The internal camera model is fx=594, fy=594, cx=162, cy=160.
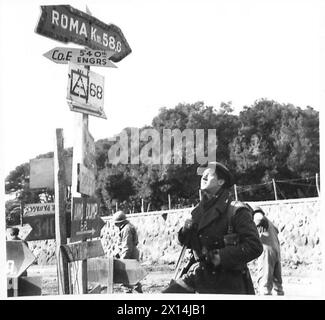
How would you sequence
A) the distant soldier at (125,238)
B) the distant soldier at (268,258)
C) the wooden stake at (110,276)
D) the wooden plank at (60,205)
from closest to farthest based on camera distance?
the wooden plank at (60,205)
the wooden stake at (110,276)
the distant soldier at (268,258)
the distant soldier at (125,238)

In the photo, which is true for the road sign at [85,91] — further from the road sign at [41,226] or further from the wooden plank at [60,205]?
the road sign at [41,226]

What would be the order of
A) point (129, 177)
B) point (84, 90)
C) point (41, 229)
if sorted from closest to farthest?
point (41, 229) < point (84, 90) < point (129, 177)

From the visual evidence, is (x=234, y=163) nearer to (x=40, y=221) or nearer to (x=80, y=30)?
(x=80, y=30)

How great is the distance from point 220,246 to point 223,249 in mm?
37

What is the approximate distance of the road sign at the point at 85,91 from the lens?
4.88 m

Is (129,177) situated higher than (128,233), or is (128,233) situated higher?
(129,177)

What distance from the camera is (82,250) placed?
4824 millimetres

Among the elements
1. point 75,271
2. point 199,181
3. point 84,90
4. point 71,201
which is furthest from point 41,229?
point 199,181

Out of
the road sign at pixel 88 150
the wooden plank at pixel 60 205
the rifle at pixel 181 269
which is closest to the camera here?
the wooden plank at pixel 60 205

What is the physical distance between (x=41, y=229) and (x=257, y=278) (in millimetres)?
2183

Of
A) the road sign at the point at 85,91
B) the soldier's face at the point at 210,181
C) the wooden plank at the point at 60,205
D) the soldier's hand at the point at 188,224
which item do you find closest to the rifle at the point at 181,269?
the soldier's hand at the point at 188,224

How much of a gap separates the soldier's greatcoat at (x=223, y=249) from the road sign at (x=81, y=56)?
5.21ft
